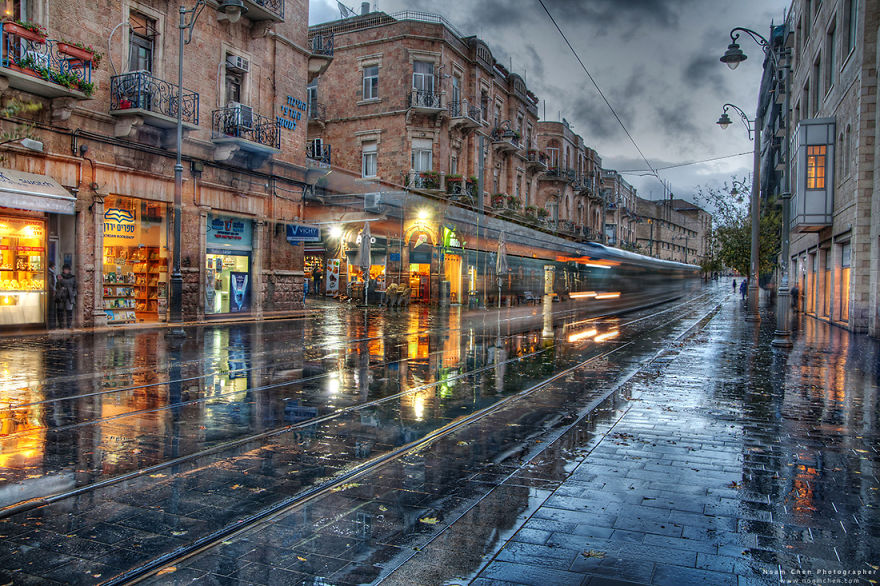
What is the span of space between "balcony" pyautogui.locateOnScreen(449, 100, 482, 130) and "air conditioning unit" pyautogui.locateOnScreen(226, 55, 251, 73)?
592 inches

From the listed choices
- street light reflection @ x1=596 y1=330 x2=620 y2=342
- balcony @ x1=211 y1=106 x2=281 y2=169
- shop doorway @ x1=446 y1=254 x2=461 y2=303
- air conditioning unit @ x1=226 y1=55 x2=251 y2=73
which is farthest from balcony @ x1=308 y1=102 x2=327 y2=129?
street light reflection @ x1=596 y1=330 x2=620 y2=342

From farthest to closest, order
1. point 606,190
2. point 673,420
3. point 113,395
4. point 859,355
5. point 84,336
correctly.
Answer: point 606,190, point 84,336, point 859,355, point 113,395, point 673,420

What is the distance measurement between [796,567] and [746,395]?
614cm

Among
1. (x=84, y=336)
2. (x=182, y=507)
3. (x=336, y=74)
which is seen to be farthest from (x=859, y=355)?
(x=336, y=74)

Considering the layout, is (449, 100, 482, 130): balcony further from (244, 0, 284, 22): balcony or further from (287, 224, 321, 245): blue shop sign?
(287, 224, 321, 245): blue shop sign

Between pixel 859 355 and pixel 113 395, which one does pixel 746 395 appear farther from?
pixel 113 395

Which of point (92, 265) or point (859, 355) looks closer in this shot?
point (859, 355)

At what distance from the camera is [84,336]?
16.0 meters

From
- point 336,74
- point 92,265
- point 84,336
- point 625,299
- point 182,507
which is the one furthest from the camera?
point 625,299

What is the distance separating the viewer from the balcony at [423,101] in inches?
1341

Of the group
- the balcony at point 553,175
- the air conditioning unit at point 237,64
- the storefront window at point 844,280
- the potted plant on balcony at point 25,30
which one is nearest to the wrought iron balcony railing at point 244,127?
the air conditioning unit at point 237,64

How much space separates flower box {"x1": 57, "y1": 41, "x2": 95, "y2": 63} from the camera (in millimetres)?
15242

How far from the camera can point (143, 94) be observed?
17359mm

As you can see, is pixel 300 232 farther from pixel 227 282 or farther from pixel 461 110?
pixel 461 110
